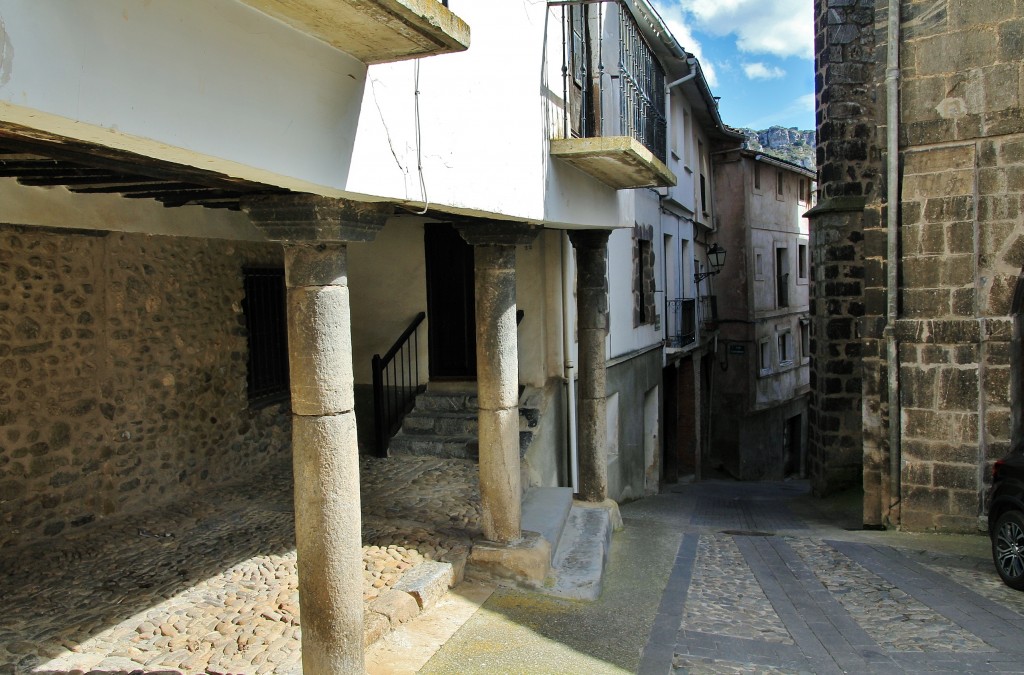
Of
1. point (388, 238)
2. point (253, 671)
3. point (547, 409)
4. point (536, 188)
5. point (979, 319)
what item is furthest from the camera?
point (388, 238)

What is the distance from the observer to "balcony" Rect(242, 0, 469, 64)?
287 centimetres

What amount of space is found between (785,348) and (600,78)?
18046 mm

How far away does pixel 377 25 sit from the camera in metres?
3.07

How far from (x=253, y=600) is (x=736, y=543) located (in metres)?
5.50

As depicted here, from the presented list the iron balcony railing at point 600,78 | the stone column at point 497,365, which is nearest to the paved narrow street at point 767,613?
the stone column at point 497,365

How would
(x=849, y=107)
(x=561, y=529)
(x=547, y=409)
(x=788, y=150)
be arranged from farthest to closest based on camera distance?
(x=788, y=150) → (x=849, y=107) → (x=547, y=409) → (x=561, y=529)

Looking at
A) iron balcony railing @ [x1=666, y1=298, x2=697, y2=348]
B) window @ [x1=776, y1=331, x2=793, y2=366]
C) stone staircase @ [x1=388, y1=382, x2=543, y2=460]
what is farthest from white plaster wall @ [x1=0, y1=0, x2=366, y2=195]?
window @ [x1=776, y1=331, x2=793, y2=366]

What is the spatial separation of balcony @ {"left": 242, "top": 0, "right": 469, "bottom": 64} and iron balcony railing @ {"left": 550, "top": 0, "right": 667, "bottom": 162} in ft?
12.5

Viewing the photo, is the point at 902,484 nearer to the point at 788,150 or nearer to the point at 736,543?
the point at 736,543

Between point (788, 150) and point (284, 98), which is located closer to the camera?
point (284, 98)

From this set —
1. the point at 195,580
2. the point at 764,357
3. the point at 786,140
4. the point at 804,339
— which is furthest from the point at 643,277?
the point at 786,140

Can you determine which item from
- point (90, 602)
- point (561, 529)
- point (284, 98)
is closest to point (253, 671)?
point (90, 602)

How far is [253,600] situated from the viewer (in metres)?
5.06

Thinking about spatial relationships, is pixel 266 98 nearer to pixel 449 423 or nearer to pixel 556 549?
pixel 556 549
